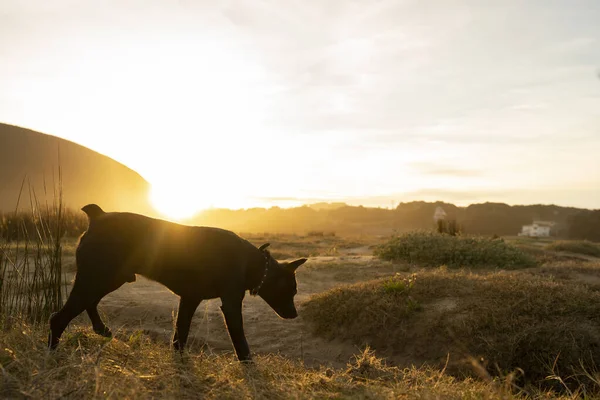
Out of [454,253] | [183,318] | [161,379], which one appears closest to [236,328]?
[183,318]

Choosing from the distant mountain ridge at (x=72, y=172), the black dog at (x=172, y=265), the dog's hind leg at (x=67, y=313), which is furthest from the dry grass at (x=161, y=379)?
the distant mountain ridge at (x=72, y=172)

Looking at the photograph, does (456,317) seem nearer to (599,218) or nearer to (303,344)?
(303,344)

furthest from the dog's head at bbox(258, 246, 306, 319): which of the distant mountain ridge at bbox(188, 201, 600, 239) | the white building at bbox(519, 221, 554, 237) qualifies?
the white building at bbox(519, 221, 554, 237)

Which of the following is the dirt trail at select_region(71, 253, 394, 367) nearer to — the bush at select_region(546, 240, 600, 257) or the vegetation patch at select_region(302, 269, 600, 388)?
the vegetation patch at select_region(302, 269, 600, 388)

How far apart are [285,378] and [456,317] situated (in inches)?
152

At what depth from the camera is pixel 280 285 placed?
18.7ft

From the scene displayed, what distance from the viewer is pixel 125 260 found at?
479cm

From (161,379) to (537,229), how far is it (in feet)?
205

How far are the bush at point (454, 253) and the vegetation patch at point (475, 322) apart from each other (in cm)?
620

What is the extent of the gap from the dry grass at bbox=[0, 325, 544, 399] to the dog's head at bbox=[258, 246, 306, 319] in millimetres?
1073

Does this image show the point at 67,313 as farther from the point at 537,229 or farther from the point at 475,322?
the point at 537,229

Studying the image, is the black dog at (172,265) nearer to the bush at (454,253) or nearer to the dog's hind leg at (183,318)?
the dog's hind leg at (183,318)

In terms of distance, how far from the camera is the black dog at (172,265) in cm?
460

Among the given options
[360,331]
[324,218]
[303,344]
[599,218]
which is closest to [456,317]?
[360,331]
